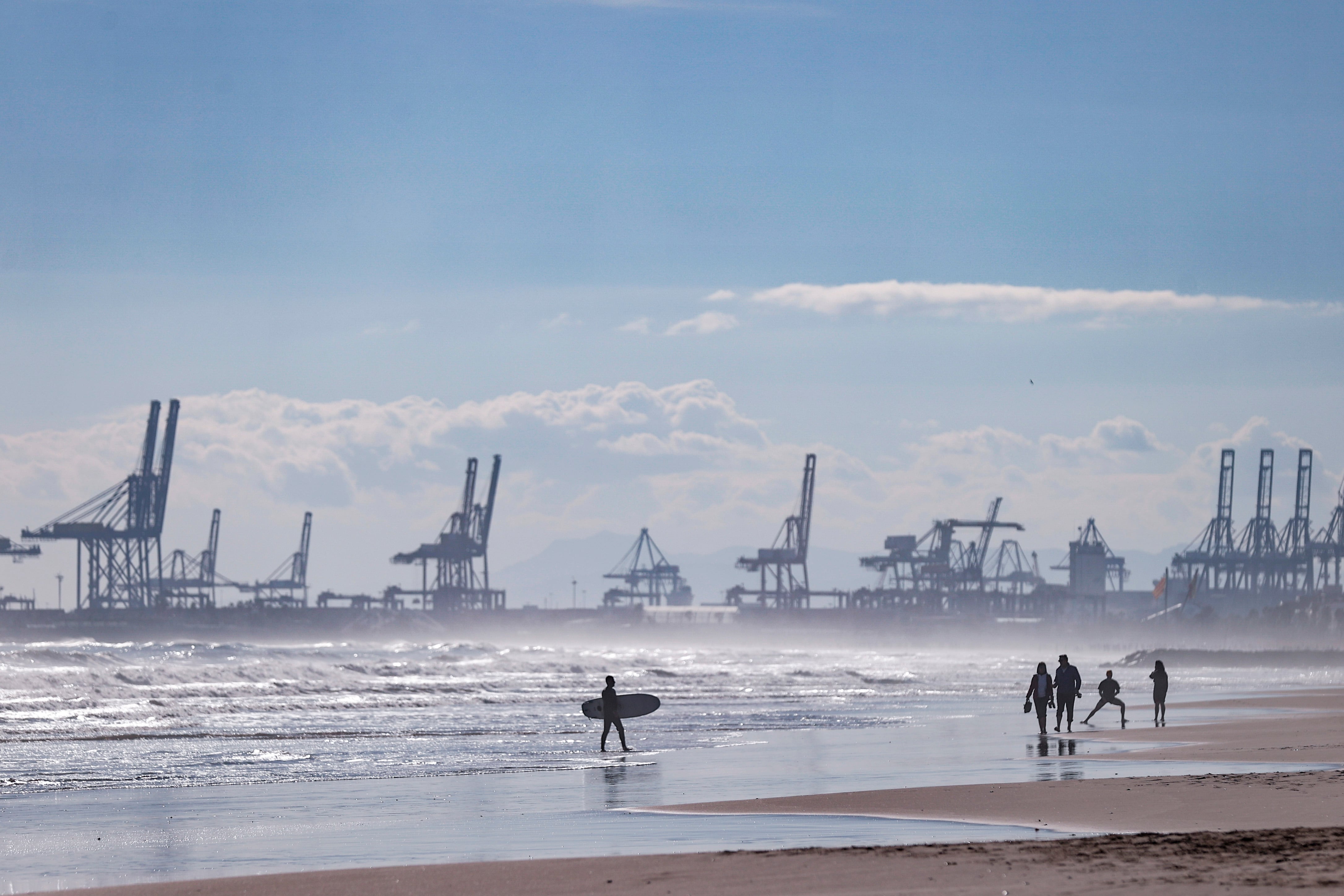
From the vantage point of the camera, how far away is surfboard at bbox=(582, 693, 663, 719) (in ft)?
82.6

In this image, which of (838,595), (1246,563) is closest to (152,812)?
(1246,563)

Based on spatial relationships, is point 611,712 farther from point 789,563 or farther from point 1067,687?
point 789,563

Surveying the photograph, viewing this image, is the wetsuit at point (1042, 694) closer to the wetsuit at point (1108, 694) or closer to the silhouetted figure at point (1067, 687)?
the silhouetted figure at point (1067, 687)

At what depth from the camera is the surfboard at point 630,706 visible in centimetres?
2517

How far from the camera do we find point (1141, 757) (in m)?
19.9

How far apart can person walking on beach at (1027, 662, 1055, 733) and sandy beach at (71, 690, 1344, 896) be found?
9.19 metres

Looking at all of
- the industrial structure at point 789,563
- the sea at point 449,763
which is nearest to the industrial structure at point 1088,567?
the industrial structure at point 789,563

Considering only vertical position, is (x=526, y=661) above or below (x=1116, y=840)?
below

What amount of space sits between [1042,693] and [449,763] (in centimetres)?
1019

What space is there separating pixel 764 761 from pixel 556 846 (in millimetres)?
9219

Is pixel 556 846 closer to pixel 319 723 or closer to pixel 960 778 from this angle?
pixel 960 778

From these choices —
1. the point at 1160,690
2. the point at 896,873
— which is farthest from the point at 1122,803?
the point at 1160,690

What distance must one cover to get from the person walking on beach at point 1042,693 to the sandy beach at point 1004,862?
9.19 meters

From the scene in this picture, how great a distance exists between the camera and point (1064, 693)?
24953 millimetres
